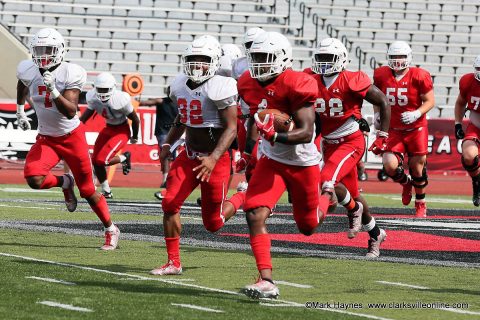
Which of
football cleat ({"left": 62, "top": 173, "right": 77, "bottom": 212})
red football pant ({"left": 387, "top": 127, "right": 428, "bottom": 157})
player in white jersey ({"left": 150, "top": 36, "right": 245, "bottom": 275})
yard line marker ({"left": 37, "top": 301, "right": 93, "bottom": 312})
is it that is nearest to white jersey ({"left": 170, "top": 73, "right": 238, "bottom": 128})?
player in white jersey ({"left": 150, "top": 36, "right": 245, "bottom": 275})

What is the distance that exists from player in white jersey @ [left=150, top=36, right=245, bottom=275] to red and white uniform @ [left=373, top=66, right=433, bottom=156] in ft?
16.8

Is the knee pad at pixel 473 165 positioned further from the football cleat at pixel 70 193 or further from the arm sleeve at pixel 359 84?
the football cleat at pixel 70 193

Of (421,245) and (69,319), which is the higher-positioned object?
(69,319)

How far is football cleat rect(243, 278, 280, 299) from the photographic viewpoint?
6.49 m

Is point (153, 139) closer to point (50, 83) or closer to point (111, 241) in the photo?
point (111, 241)

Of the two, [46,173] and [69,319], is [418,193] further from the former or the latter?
[69,319]

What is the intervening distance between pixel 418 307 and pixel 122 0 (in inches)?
881

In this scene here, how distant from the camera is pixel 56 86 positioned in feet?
30.3

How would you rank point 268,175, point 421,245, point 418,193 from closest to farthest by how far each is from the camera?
point 268,175, point 421,245, point 418,193

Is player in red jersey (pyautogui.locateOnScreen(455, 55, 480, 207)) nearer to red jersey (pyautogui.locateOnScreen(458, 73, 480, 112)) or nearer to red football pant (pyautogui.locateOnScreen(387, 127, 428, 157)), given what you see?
red jersey (pyautogui.locateOnScreen(458, 73, 480, 112))

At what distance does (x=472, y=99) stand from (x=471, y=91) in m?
0.10

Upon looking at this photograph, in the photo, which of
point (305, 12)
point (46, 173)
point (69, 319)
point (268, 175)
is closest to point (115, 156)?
point (46, 173)

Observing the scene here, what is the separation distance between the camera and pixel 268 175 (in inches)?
280

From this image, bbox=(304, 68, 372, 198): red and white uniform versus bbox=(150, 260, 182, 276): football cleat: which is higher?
bbox=(304, 68, 372, 198): red and white uniform
